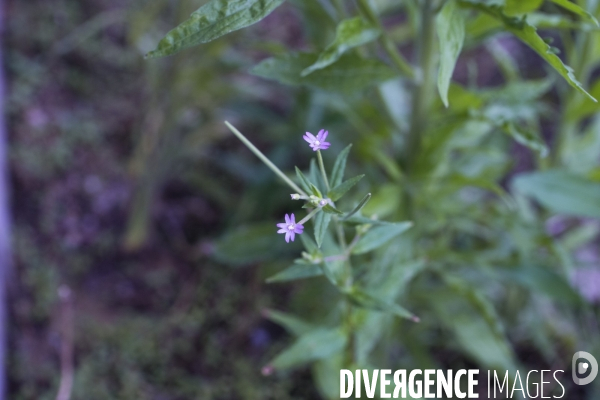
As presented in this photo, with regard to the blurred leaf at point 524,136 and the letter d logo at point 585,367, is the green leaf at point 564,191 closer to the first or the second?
the blurred leaf at point 524,136

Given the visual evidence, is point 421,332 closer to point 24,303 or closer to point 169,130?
point 169,130

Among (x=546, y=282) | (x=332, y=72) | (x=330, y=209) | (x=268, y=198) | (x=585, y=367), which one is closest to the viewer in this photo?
(x=330, y=209)

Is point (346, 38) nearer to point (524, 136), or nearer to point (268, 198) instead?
point (524, 136)

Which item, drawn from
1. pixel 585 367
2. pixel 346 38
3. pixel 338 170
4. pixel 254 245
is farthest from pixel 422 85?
pixel 585 367

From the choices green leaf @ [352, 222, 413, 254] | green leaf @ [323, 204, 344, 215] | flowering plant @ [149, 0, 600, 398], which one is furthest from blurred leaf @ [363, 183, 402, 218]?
green leaf @ [323, 204, 344, 215]

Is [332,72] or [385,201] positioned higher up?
[332,72]

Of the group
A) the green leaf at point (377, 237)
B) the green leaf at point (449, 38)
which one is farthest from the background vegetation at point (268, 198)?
the green leaf at point (377, 237)
